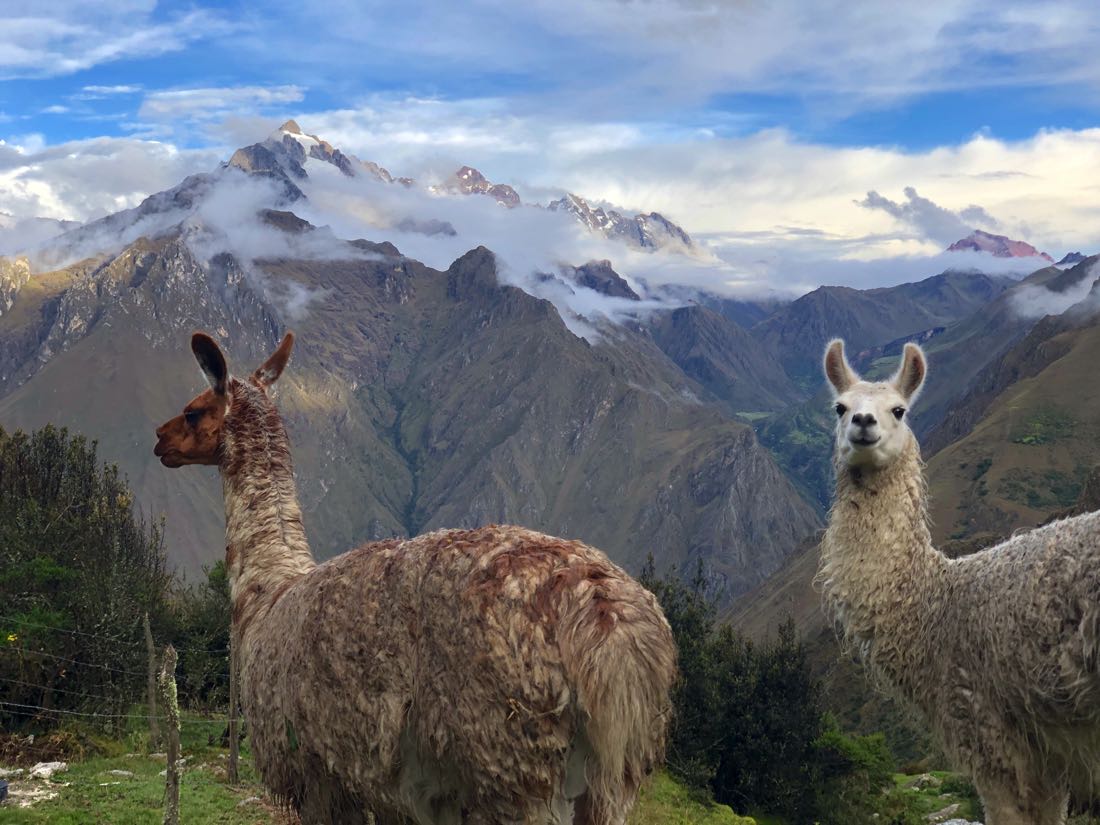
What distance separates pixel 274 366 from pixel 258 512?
1.70m

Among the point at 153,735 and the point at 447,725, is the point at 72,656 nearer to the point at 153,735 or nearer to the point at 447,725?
the point at 153,735

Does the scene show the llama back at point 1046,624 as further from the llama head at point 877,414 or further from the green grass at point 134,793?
the green grass at point 134,793

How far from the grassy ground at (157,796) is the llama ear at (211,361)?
3637 millimetres

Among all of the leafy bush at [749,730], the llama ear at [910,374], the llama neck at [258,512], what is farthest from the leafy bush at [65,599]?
the leafy bush at [749,730]

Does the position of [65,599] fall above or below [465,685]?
below

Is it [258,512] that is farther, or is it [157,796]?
[157,796]

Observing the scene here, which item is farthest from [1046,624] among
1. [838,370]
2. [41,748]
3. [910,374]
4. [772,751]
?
[772,751]

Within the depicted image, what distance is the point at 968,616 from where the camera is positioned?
787 centimetres

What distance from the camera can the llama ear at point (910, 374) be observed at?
369 inches

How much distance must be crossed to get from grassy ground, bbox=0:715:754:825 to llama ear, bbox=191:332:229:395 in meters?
3.64

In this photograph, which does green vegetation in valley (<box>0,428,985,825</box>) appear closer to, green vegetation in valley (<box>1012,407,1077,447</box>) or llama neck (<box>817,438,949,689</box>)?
llama neck (<box>817,438,949,689</box>)

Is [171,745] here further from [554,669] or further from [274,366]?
[554,669]

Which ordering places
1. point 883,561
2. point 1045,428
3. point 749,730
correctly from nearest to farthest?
point 883,561
point 749,730
point 1045,428

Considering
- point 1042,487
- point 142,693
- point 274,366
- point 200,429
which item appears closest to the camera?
point 200,429
